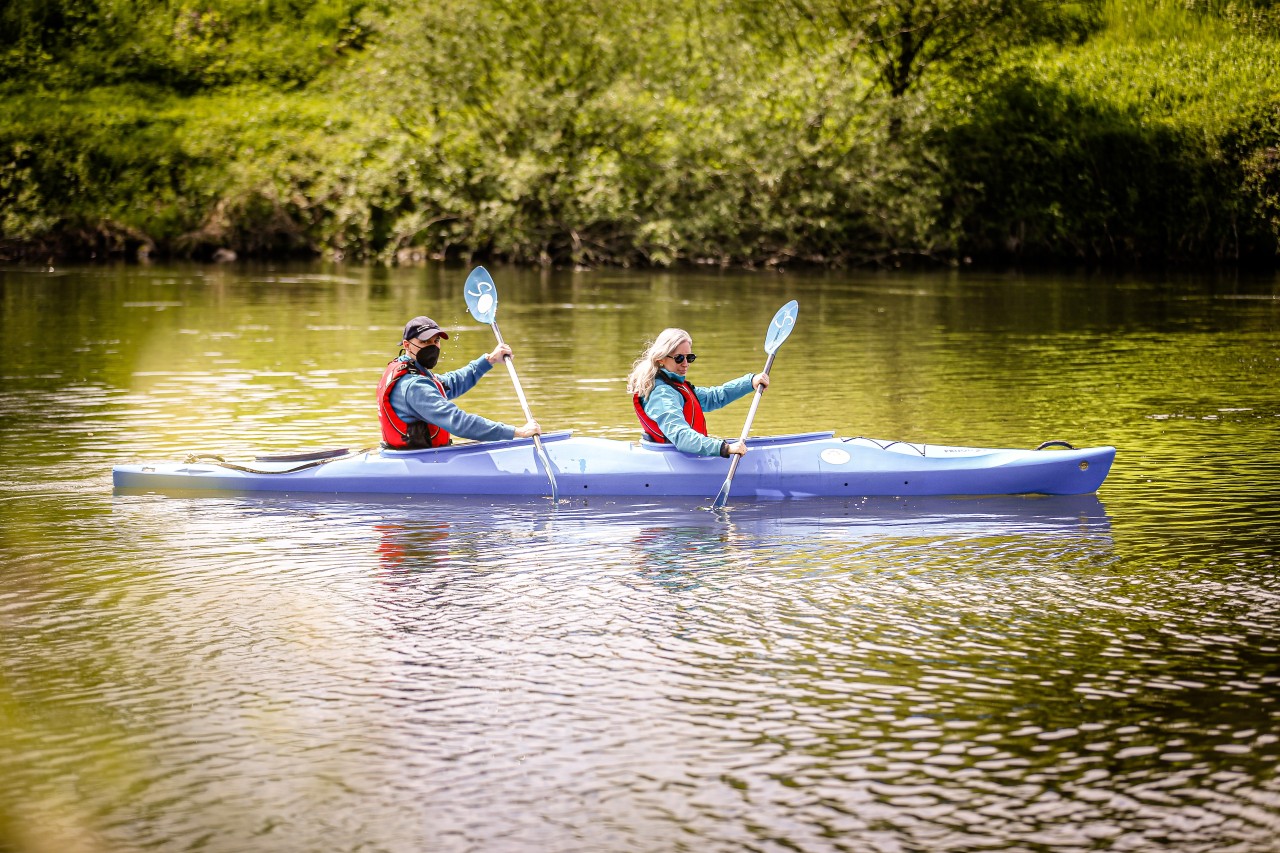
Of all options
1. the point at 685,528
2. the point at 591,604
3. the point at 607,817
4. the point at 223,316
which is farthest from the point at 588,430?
Answer: the point at 223,316

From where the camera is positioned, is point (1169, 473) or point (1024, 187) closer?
point (1169, 473)

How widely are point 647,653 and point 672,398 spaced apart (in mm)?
3411

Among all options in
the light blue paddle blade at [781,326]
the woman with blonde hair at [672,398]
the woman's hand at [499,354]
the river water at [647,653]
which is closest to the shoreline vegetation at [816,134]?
the river water at [647,653]

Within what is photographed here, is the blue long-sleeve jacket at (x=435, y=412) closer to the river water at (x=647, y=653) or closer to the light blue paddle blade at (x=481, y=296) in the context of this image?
the river water at (x=647, y=653)

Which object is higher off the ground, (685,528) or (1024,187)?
(1024,187)

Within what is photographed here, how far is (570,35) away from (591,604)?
28379mm

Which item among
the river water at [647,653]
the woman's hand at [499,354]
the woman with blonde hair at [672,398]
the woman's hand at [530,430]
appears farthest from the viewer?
the woman's hand at [499,354]

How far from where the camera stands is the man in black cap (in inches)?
385

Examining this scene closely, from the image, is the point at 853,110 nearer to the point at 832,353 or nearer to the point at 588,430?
the point at 832,353

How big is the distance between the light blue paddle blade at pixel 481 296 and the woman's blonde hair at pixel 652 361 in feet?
7.49

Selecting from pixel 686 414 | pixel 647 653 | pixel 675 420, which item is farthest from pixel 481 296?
pixel 647 653

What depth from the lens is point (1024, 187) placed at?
1356 inches

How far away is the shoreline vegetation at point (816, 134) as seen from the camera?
1312 inches

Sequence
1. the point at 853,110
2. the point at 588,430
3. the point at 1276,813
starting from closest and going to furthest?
1. the point at 1276,813
2. the point at 588,430
3. the point at 853,110
